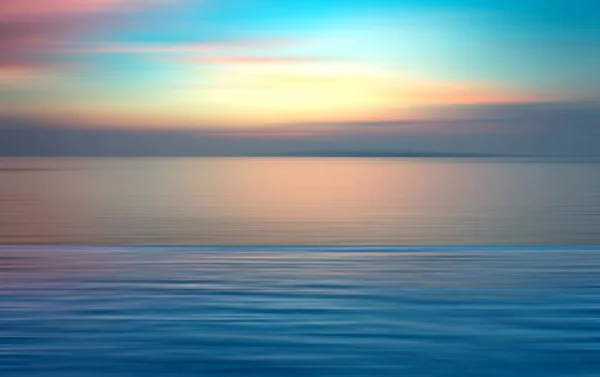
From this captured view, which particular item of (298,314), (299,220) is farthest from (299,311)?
(299,220)

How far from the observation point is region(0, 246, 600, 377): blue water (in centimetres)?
412

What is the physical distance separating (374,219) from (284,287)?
1021 centimetres

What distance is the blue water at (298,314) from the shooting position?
13.5 feet

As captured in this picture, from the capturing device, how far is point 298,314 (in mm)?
5305

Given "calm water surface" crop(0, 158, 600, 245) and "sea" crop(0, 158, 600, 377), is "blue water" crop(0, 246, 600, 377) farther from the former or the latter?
"calm water surface" crop(0, 158, 600, 245)

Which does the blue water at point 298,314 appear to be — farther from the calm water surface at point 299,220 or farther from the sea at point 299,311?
the calm water surface at point 299,220

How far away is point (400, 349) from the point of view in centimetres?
442

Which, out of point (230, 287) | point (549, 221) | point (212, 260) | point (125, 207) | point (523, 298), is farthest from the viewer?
point (125, 207)

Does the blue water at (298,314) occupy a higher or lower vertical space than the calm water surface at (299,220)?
lower

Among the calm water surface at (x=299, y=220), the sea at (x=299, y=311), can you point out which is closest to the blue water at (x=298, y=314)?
the sea at (x=299, y=311)

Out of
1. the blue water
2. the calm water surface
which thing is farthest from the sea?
the calm water surface

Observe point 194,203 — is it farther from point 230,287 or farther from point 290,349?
point 290,349

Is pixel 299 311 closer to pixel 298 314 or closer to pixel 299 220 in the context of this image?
pixel 298 314

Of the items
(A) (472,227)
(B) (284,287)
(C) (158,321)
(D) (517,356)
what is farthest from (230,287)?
(A) (472,227)
